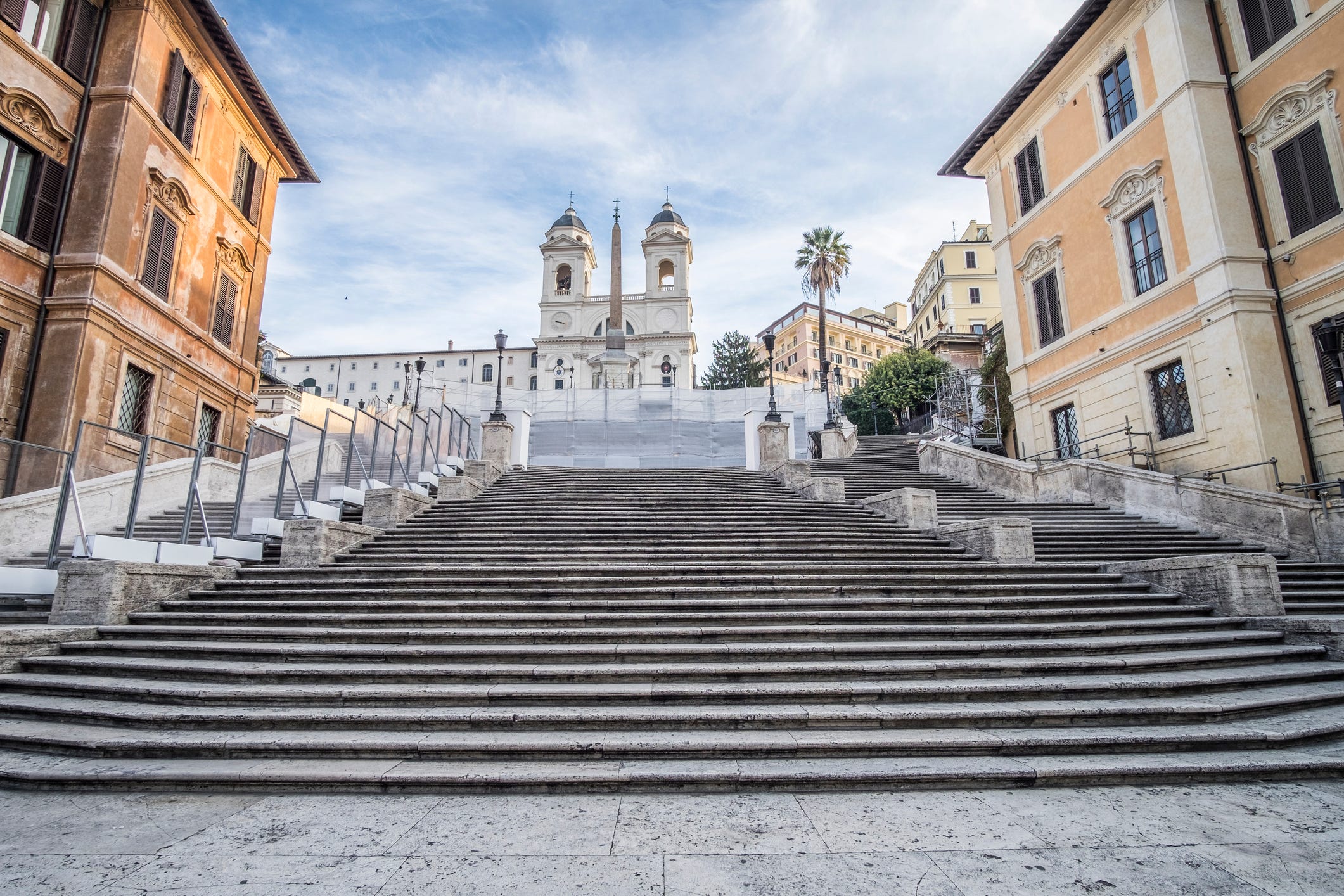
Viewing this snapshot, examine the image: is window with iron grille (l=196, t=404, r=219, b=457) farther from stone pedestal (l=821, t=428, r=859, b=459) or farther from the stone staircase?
stone pedestal (l=821, t=428, r=859, b=459)

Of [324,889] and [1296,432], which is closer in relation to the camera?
[324,889]

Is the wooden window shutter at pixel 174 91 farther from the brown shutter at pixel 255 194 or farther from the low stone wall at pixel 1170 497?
the low stone wall at pixel 1170 497

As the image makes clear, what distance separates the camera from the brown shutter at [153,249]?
50.7 ft

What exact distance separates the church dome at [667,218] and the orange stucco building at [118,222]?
175 ft

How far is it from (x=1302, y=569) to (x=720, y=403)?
901 inches

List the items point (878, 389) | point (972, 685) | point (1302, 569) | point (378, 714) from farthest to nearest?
1. point (878, 389)
2. point (1302, 569)
3. point (972, 685)
4. point (378, 714)

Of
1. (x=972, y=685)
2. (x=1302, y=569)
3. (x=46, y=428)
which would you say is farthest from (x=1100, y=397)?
(x=46, y=428)

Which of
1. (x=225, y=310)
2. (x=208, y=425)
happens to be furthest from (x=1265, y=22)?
(x=208, y=425)

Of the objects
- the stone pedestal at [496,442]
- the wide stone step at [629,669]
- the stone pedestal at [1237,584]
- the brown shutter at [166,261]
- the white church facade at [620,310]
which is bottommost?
the wide stone step at [629,669]

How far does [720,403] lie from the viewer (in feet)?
103

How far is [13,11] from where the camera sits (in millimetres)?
13094

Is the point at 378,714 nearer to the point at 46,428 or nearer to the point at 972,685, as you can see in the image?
the point at 972,685

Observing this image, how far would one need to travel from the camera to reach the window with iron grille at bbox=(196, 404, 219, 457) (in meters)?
17.2

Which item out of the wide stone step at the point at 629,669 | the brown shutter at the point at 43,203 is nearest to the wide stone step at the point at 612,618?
the wide stone step at the point at 629,669
